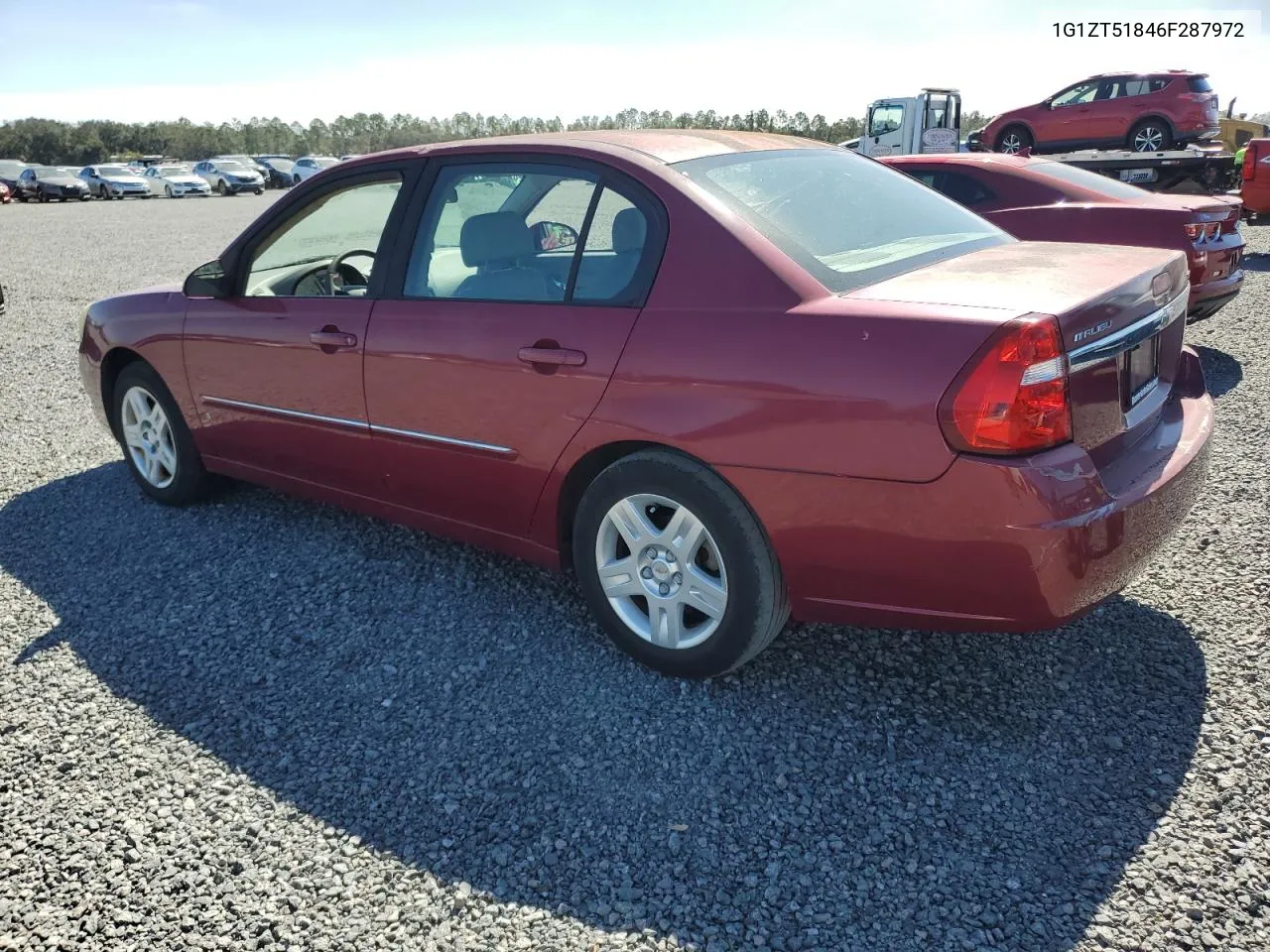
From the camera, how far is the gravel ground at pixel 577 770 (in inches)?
88.0

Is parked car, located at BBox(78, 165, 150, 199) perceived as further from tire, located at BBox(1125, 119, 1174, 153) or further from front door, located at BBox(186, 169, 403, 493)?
front door, located at BBox(186, 169, 403, 493)

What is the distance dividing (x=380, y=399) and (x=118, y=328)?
6.35 ft

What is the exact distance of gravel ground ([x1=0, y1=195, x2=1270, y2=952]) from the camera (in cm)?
223

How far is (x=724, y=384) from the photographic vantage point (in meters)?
2.74

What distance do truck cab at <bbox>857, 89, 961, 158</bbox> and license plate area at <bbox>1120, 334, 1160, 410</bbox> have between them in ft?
71.8

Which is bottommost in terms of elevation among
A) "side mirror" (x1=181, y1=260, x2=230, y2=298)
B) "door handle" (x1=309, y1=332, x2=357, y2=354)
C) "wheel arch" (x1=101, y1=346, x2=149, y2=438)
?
"wheel arch" (x1=101, y1=346, x2=149, y2=438)

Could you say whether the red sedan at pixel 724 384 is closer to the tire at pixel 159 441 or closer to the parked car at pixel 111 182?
the tire at pixel 159 441

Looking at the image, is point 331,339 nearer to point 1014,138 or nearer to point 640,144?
point 640,144

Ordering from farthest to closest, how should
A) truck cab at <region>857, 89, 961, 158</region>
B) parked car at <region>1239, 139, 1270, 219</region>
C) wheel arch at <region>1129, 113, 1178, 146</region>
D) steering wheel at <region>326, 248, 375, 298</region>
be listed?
truck cab at <region>857, 89, 961, 158</region>, wheel arch at <region>1129, 113, 1178, 146</region>, parked car at <region>1239, 139, 1270, 219</region>, steering wheel at <region>326, 248, 375, 298</region>

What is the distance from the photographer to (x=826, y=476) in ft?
8.55

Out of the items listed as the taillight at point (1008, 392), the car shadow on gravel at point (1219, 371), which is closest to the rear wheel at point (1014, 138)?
the car shadow on gravel at point (1219, 371)

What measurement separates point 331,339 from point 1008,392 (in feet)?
8.12

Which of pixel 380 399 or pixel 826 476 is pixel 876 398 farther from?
pixel 380 399

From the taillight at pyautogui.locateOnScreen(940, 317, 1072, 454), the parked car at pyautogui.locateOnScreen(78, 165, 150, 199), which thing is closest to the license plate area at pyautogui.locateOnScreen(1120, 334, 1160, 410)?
the taillight at pyautogui.locateOnScreen(940, 317, 1072, 454)
